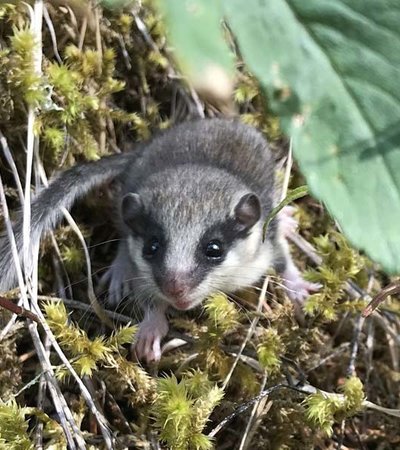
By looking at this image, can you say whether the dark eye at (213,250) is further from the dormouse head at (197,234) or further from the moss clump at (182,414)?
the moss clump at (182,414)

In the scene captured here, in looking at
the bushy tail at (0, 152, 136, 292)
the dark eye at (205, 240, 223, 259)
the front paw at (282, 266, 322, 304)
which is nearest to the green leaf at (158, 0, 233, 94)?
the bushy tail at (0, 152, 136, 292)

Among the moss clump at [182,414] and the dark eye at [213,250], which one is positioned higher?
the dark eye at [213,250]

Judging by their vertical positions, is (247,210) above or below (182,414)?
above

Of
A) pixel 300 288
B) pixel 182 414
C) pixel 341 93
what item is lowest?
pixel 300 288

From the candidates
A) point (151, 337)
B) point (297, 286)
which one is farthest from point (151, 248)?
point (297, 286)

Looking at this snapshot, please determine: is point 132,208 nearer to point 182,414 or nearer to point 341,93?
point 182,414

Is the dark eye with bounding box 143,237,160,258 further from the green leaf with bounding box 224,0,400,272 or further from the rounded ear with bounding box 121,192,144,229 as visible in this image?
the green leaf with bounding box 224,0,400,272

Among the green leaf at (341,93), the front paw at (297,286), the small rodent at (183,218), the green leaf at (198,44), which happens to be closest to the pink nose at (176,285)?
the small rodent at (183,218)
